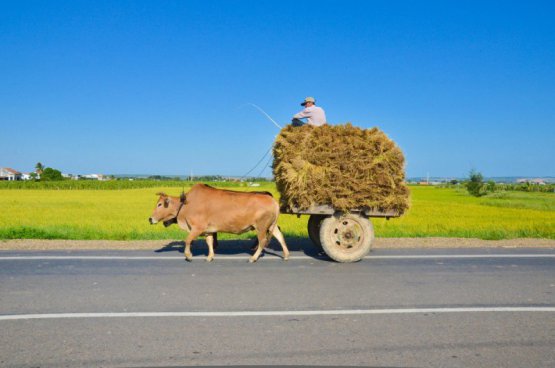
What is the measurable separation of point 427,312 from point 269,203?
4.14 meters

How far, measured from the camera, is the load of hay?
869 centimetres

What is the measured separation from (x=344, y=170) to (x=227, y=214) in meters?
2.30

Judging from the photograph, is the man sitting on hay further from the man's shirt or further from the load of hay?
the load of hay

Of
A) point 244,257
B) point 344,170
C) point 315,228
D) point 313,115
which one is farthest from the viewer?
point 315,228

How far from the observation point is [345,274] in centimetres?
761

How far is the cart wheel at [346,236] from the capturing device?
8.74 m

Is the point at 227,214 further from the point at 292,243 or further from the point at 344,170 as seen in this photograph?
the point at 292,243

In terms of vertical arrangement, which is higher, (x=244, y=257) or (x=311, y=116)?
(x=311, y=116)

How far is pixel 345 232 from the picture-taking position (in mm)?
8859

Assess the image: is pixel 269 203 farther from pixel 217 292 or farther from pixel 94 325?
pixel 94 325

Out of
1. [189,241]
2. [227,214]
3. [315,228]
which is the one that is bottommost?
[189,241]

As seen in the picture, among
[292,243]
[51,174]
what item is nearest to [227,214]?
[292,243]

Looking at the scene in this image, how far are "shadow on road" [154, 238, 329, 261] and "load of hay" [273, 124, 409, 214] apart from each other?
1401 millimetres

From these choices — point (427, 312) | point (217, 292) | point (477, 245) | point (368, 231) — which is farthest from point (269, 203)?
point (477, 245)
